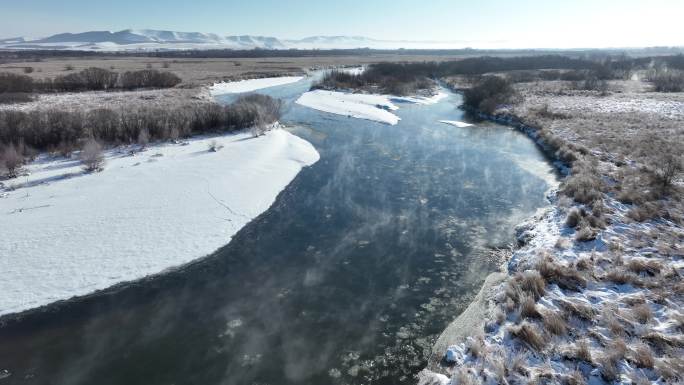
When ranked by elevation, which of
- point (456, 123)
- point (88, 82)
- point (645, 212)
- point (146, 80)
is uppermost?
point (146, 80)

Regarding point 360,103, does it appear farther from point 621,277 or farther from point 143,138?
point 621,277

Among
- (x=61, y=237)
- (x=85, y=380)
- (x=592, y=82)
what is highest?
(x=592, y=82)

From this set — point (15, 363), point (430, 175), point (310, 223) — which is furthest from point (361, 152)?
point (15, 363)

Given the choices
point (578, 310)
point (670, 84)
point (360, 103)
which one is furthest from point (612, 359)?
Answer: point (670, 84)

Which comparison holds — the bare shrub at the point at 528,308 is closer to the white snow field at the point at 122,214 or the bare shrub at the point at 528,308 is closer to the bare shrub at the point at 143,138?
the white snow field at the point at 122,214

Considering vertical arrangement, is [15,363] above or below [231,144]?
below

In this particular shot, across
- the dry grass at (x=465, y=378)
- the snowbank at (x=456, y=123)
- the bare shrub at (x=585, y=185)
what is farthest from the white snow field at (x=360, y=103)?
the dry grass at (x=465, y=378)

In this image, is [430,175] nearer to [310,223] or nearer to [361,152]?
[361,152]
